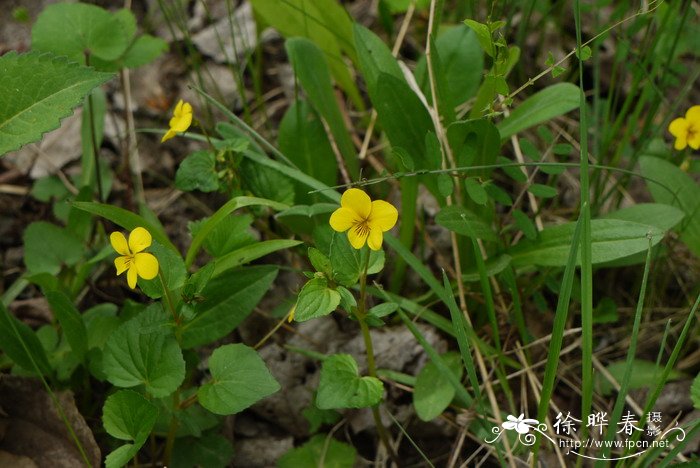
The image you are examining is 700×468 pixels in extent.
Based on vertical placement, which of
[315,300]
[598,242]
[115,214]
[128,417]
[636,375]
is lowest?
[636,375]

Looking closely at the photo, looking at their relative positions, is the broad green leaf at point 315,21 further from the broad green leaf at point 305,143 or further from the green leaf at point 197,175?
the green leaf at point 197,175

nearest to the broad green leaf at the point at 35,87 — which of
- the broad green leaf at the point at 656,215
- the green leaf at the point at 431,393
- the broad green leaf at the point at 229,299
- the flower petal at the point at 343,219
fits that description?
the broad green leaf at the point at 229,299

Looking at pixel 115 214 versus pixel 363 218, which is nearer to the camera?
pixel 363 218

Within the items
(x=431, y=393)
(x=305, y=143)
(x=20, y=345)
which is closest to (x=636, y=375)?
(x=431, y=393)

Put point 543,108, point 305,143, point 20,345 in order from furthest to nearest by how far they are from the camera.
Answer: point 305,143
point 543,108
point 20,345

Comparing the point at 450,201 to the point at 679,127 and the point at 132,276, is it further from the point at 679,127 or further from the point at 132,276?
the point at 132,276

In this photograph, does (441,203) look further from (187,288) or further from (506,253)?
(187,288)
